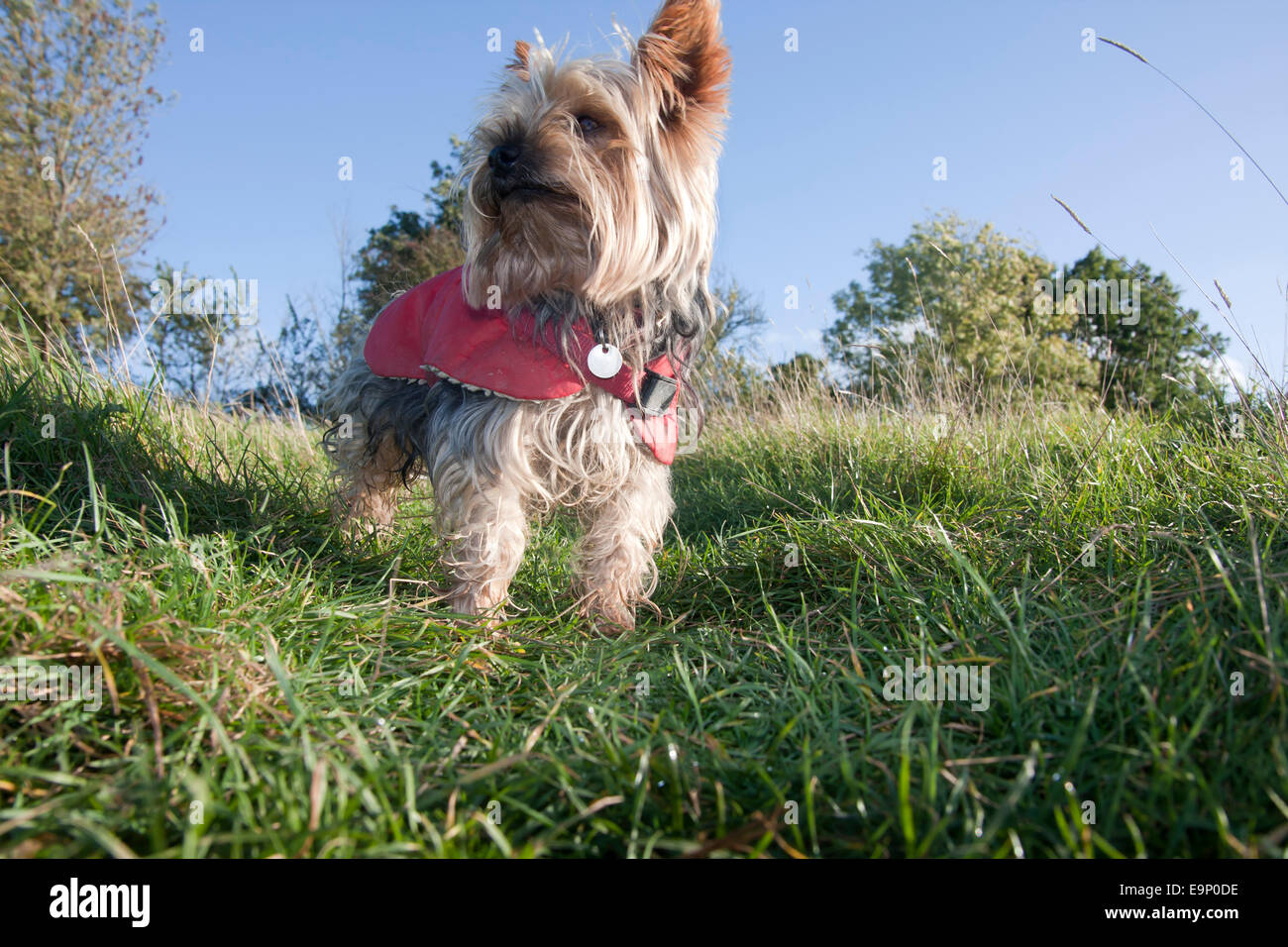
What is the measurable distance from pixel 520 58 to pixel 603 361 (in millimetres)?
1693

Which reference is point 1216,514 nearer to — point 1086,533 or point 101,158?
point 1086,533

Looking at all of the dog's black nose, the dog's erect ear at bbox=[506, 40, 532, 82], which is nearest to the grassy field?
the dog's black nose

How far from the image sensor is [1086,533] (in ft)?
10.1

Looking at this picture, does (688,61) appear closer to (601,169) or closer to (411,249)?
(601,169)

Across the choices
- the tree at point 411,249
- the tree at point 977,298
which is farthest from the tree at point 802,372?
the tree at point 411,249

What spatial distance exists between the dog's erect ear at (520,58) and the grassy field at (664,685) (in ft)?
8.13

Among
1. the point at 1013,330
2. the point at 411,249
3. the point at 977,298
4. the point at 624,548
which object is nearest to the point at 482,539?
the point at 624,548

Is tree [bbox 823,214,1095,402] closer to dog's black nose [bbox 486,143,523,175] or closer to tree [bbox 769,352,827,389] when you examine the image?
tree [bbox 769,352,827,389]

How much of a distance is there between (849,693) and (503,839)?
1.18m

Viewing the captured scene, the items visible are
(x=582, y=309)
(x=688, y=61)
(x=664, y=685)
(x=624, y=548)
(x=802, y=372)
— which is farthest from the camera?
(x=802, y=372)

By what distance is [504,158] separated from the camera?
2.96m

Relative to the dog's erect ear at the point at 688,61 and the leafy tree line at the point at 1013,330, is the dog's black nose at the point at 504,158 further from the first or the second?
the leafy tree line at the point at 1013,330
